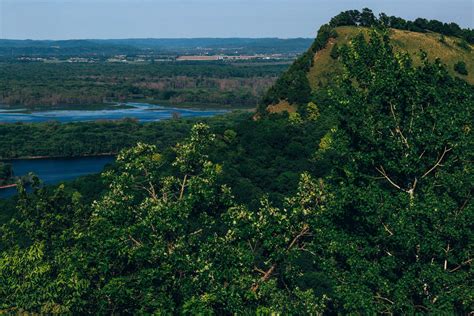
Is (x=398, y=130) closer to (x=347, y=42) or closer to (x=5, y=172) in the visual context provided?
(x=347, y=42)

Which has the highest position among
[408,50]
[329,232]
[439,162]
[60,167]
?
[439,162]

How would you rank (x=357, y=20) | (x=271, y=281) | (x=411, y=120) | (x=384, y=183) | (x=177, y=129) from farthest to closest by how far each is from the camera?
(x=177, y=129)
(x=357, y=20)
(x=384, y=183)
(x=411, y=120)
(x=271, y=281)

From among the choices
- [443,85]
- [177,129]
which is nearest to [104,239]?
[443,85]

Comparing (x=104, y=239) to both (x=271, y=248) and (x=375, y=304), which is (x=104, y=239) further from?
(x=375, y=304)

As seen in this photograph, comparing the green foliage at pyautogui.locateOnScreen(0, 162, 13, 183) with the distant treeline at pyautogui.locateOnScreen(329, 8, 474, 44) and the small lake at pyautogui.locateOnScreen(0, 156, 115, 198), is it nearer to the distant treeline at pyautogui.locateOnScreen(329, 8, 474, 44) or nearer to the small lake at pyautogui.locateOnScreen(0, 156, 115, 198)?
the small lake at pyautogui.locateOnScreen(0, 156, 115, 198)

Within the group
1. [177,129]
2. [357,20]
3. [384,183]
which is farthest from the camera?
[177,129]

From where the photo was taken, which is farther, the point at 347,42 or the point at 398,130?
the point at 347,42

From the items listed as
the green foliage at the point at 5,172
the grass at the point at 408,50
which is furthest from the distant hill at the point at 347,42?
the green foliage at the point at 5,172

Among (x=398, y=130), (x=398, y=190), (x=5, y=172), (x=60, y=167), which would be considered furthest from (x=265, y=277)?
(x=60, y=167)
